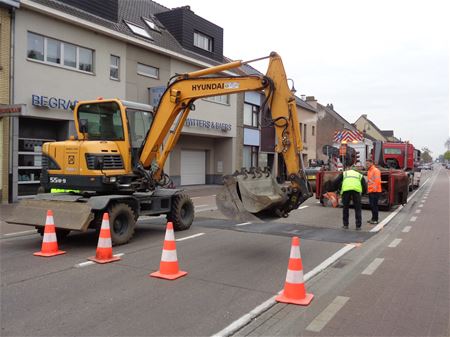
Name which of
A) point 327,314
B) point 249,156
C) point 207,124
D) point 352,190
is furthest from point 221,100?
point 327,314

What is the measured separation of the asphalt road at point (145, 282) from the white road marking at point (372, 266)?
0.80m

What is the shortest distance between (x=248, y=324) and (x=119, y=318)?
4.52 ft

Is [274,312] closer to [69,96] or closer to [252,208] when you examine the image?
[252,208]

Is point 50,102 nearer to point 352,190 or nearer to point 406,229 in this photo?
point 352,190

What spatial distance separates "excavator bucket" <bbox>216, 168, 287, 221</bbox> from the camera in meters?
7.28

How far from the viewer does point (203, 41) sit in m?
26.7

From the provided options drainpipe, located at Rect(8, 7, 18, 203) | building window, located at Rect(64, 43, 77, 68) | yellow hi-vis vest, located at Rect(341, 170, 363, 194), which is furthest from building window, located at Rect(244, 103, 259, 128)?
yellow hi-vis vest, located at Rect(341, 170, 363, 194)

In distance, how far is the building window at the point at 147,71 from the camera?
67.8 ft

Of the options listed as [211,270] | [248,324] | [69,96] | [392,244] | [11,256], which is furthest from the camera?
[69,96]


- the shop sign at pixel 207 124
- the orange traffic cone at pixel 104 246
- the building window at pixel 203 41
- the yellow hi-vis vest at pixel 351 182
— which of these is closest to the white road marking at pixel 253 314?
the orange traffic cone at pixel 104 246

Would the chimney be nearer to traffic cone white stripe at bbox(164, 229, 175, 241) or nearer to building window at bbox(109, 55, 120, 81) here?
building window at bbox(109, 55, 120, 81)

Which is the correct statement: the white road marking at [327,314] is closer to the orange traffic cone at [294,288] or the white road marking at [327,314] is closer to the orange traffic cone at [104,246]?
the orange traffic cone at [294,288]

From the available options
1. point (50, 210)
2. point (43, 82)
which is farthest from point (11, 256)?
point (43, 82)

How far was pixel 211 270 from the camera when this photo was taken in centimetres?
651
